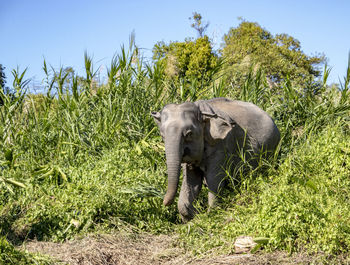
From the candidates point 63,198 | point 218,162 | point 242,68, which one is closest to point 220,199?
point 218,162

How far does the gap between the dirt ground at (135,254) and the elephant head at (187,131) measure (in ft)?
1.82

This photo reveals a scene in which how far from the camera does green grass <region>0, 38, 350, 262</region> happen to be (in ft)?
15.1

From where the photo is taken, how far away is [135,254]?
502 centimetres

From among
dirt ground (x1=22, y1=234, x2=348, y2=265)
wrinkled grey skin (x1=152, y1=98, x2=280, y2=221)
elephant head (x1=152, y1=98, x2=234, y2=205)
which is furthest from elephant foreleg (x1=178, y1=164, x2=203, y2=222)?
dirt ground (x1=22, y1=234, x2=348, y2=265)

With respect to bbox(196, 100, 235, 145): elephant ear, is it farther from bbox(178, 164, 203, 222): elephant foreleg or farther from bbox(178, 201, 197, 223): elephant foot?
bbox(178, 201, 197, 223): elephant foot

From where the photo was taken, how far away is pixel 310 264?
4.05 metres

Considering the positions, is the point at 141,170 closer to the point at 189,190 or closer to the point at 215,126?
the point at 189,190

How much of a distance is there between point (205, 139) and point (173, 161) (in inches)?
29.3

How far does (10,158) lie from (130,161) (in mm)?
1674

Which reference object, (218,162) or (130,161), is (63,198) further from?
(218,162)

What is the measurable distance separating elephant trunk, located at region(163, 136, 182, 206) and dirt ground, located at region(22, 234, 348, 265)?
605mm

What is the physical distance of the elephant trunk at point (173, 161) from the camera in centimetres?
512

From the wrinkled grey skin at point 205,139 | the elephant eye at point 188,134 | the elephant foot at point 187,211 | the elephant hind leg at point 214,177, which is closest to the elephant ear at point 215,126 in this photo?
the wrinkled grey skin at point 205,139

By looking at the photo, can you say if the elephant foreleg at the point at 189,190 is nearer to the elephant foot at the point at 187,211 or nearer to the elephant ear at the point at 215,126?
the elephant foot at the point at 187,211
